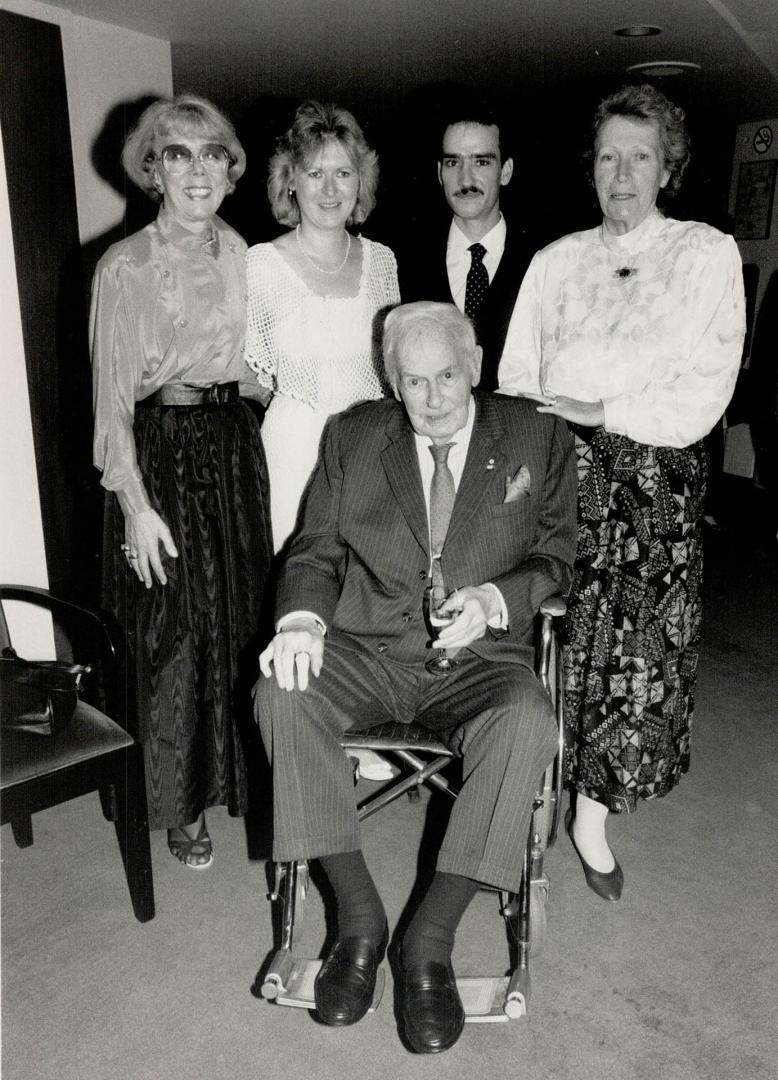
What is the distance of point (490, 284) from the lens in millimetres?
2664

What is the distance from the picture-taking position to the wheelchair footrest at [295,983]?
187 cm

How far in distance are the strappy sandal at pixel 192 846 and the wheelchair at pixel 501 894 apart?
0.54 metres

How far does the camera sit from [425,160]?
3.81 meters

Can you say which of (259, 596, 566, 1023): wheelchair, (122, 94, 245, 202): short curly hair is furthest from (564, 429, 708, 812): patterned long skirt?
(122, 94, 245, 202): short curly hair

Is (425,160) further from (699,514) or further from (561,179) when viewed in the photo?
(561,179)

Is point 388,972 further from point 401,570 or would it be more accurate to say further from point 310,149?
point 310,149

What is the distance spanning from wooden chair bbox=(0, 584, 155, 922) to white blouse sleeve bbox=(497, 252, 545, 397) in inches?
47.7

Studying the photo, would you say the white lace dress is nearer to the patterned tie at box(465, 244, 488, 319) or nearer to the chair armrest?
the patterned tie at box(465, 244, 488, 319)

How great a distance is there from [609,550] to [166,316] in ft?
4.06

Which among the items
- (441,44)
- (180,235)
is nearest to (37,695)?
(180,235)

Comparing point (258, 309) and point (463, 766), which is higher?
point (258, 309)

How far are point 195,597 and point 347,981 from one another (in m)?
1.03

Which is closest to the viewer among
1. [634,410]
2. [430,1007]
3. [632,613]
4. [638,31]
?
[430,1007]

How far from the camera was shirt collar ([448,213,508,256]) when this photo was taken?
2.71 m
